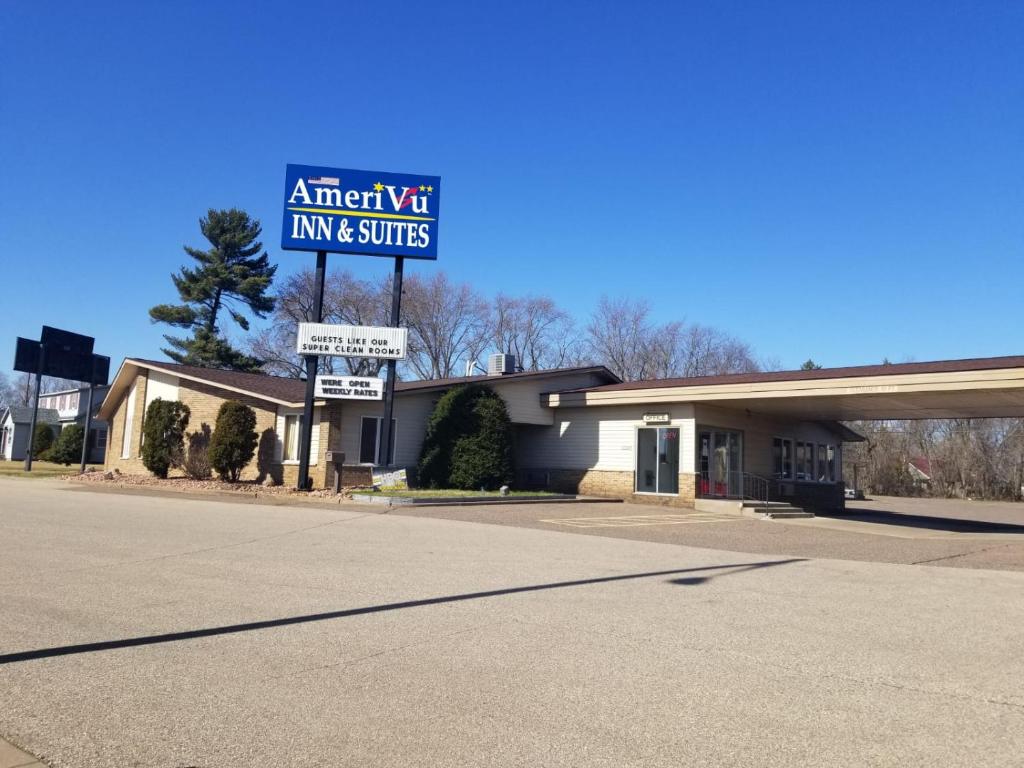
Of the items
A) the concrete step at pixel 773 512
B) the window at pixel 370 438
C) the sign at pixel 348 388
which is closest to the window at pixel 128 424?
the window at pixel 370 438

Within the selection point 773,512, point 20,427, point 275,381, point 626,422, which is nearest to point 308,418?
point 275,381

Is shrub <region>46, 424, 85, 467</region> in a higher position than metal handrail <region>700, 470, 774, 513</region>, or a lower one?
higher

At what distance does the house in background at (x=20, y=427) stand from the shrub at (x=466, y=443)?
123 feet

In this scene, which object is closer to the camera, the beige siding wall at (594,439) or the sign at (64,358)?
the beige siding wall at (594,439)

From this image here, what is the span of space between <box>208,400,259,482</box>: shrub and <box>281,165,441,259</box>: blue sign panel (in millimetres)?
5562

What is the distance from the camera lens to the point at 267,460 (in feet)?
84.0

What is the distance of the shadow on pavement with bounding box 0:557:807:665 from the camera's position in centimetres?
557

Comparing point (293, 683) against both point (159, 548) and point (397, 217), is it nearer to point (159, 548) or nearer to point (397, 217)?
point (159, 548)

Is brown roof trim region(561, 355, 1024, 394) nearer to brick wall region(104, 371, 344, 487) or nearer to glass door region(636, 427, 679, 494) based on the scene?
glass door region(636, 427, 679, 494)

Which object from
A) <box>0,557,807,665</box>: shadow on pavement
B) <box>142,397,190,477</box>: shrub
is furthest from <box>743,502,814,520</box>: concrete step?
<box>142,397,190,477</box>: shrub

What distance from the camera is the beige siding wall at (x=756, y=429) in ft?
80.1

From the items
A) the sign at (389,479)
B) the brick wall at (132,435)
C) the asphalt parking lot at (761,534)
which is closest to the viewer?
the asphalt parking lot at (761,534)

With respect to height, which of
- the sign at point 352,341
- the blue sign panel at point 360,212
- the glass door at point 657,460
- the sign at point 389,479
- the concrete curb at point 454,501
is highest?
the blue sign panel at point 360,212

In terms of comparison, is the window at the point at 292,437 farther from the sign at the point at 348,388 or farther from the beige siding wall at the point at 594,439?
the beige siding wall at the point at 594,439
